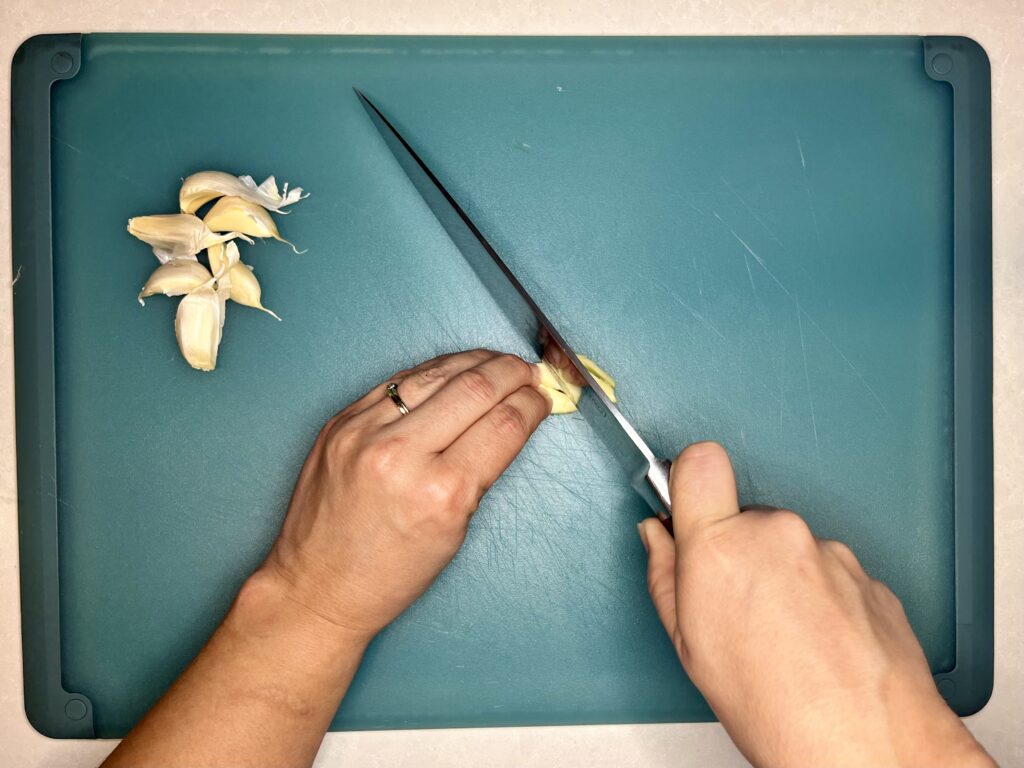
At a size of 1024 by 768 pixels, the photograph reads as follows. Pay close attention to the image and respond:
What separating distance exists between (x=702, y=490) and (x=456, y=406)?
27cm

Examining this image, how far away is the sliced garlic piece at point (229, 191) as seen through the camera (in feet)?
3.30

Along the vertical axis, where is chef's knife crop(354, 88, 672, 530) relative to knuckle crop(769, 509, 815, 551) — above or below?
above

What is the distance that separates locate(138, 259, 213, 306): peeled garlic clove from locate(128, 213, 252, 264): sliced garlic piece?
2 centimetres

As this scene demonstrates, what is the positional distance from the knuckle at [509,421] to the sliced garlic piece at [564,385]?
10cm

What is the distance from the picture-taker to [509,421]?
912 mm

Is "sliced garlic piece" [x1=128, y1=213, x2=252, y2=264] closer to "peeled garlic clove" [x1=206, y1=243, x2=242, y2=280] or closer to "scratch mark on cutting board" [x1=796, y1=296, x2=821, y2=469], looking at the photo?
"peeled garlic clove" [x1=206, y1=243, x2=242, y2=280]

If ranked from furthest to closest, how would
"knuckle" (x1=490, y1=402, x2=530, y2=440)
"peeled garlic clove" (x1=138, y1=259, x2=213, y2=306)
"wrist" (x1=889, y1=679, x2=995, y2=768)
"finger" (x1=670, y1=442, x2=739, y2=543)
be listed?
"peeled garlic clove" (x1=138, y1=259, x2=213, y2=306), "knuckle" (x1=490, y1=402, x2=530, y2=440), "finger" (x1=670, y1=442, x2=739, y2=543), "wrist" (x1=889, y1=679, x2=995, y2=768)

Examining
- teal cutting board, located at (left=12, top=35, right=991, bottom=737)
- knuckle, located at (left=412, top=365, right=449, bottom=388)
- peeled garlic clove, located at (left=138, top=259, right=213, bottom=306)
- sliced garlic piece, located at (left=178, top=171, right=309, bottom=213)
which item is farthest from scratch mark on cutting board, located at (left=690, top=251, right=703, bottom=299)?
peeled garlic clove, located at (left=138, top=259, right=213, bottom=306)

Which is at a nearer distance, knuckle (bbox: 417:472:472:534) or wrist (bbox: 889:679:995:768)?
wrist (bbox: 889:679:995:768)

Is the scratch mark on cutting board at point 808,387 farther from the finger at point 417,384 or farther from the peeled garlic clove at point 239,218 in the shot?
the peeled garlic clove at point 239,218

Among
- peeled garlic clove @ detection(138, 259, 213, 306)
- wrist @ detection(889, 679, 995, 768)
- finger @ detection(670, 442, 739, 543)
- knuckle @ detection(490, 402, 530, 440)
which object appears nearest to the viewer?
wrist @ detection(889, 679, 995, 768)

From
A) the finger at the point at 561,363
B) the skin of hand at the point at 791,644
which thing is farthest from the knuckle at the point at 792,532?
the finger at the point at 561,363

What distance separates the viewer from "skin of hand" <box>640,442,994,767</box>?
71cm

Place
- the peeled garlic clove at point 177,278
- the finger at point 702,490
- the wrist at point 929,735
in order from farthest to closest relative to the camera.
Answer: the peeled garlic clove at point 177,278 < the finger at point 702,490 < the wrist at point 929,735
